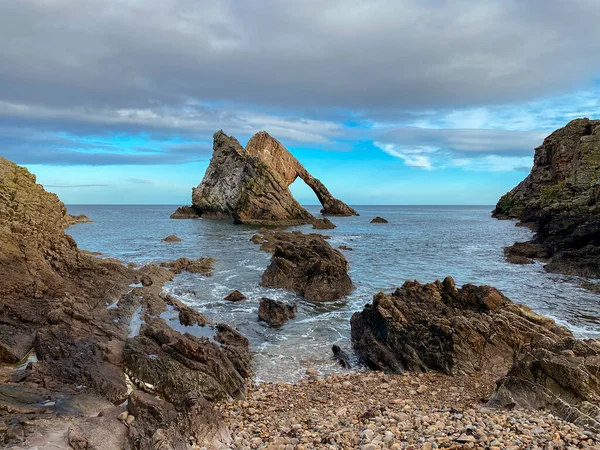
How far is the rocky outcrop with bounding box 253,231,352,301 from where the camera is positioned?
22.8 meters

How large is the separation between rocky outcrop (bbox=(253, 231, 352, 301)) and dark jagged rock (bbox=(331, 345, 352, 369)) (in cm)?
765

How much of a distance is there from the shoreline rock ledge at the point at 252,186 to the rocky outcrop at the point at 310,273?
5561cm

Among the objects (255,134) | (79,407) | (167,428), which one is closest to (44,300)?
(79,407)

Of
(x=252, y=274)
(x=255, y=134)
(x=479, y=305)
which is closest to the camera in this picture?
(x=479, y=305)

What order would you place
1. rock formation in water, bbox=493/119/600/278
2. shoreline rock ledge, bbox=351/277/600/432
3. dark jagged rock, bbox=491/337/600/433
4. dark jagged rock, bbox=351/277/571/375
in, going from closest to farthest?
1. dark jagged rock, bbox=491/337/600/433
2. shoreline rock ledge, bbox=351/277/600/432
3. dark jagged rock, bbox=351/277/571/375
4. rock formation in water, bbox=493/119/600/278

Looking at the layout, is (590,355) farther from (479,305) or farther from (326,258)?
(326,258)

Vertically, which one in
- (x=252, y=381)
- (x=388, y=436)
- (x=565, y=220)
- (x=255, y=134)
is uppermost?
(x=255, y=134)

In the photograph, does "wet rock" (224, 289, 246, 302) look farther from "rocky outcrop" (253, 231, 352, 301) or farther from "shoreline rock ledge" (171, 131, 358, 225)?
"shoreline rock ledge" (171, 131, 358, 225)

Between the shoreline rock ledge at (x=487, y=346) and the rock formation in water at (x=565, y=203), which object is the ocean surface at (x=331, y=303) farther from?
the rock formation in water at (x=565, y=203)

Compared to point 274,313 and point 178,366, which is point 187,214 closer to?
point 274,313

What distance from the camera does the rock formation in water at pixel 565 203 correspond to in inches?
1230

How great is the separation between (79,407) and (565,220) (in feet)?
153

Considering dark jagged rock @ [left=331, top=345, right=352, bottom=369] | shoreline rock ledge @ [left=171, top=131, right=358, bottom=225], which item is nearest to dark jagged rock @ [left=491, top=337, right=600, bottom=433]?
dark jagged rock @ [left=331, top=345, right=352, bottom=369]

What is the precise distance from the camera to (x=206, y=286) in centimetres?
2500
